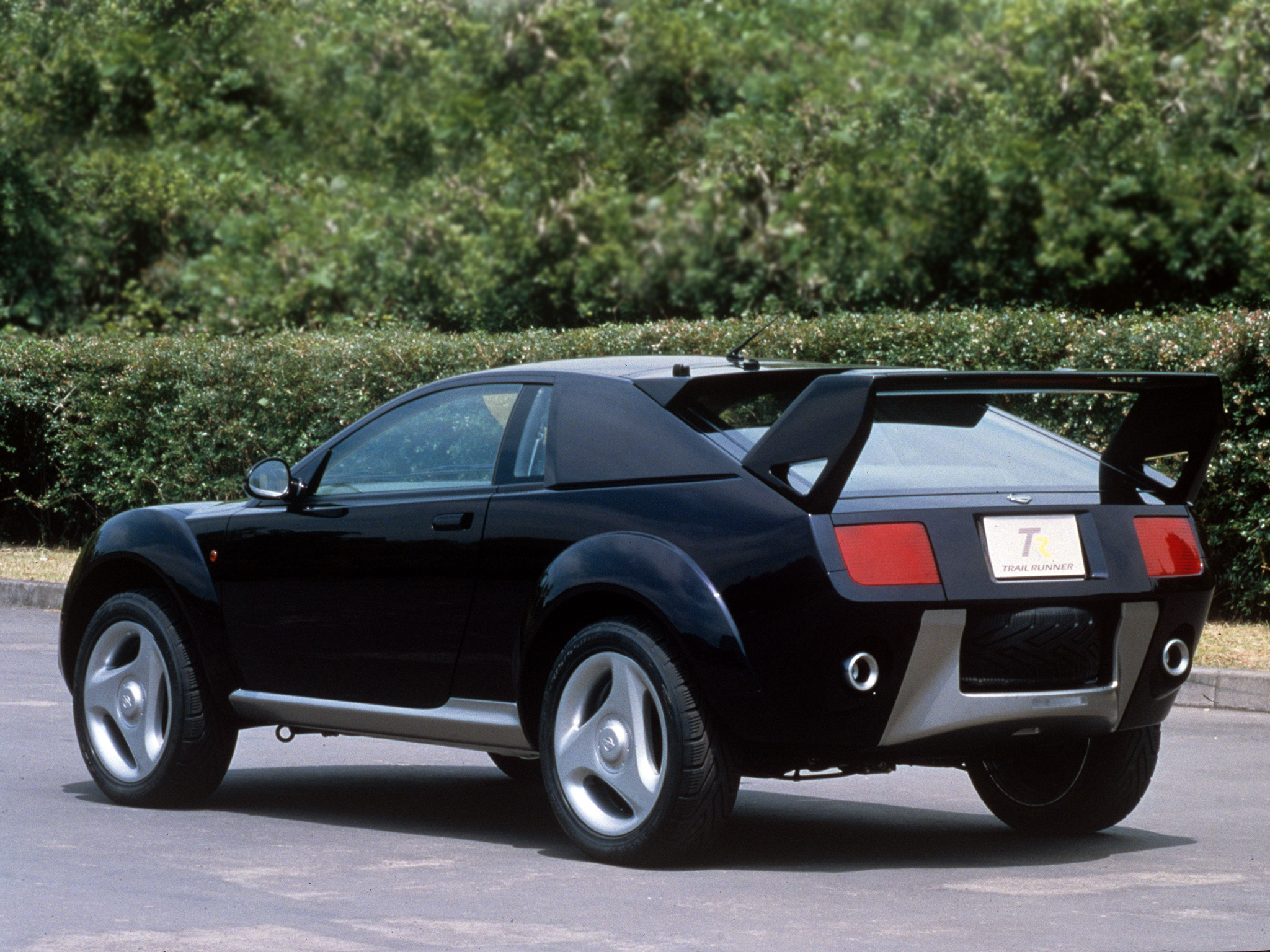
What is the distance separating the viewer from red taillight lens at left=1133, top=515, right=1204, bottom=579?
579 centimetres

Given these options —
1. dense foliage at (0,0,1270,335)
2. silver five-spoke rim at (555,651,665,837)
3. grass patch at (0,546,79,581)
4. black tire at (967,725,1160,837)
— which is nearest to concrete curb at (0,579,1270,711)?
black tire at (967,725,1160,837)

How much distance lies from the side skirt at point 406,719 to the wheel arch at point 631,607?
0.11 meters

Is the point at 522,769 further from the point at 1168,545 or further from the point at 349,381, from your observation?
the point at 349,381

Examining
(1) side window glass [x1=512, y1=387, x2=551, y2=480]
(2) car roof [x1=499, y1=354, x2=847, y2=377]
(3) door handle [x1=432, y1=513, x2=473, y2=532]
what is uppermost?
(2) car roof [x1=499, y1=354, x2=847, y2=377]

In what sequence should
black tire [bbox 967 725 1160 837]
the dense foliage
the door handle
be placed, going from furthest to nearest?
the dense foliage < black tire [bbox 967 725 1160 837] < the door handle

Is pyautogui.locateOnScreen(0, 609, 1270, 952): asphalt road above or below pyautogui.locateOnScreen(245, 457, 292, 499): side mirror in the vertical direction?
below

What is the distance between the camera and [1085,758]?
250 inches

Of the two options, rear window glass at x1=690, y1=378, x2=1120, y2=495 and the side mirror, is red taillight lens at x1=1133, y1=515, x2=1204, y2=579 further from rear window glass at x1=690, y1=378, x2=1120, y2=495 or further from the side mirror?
the side mirror

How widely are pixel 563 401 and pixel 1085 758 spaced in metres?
2.04

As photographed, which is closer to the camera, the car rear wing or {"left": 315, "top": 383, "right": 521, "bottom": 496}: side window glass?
the car rear wing

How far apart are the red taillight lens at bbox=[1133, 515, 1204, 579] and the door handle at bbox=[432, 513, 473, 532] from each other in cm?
201

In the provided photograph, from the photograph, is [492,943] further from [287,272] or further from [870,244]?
[287,272]

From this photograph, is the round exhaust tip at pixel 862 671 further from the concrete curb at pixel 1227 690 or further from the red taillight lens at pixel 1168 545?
the concrete curb at pixel 1227 690

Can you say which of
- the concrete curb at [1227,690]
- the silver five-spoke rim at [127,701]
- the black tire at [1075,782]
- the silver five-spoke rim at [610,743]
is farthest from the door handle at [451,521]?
the concrete curb at [1227,690]
